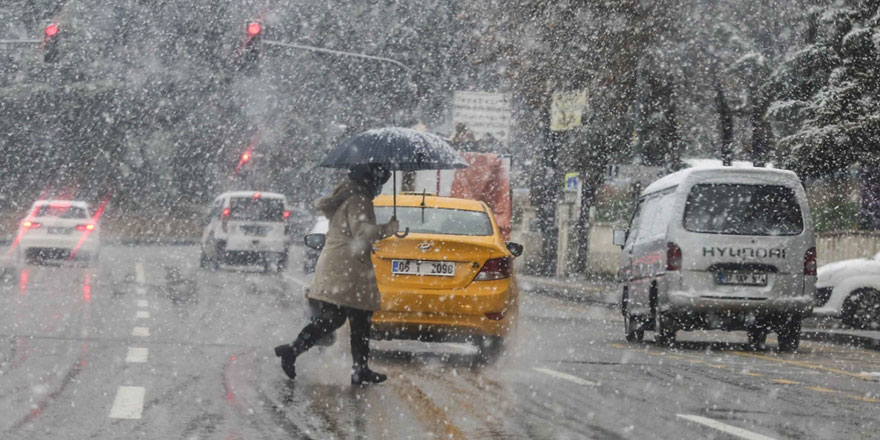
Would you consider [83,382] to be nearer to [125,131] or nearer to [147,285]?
[147,285]

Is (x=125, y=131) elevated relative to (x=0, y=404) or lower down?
elevated

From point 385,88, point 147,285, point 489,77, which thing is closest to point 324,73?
point 385,88

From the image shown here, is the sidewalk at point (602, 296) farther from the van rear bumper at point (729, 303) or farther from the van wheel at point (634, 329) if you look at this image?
the van wheel at point (634, 329)

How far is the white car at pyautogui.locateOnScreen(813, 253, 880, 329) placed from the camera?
59.3 feet

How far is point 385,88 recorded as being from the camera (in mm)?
59500

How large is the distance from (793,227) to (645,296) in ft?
5.68

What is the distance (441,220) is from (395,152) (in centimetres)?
199

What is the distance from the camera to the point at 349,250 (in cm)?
985

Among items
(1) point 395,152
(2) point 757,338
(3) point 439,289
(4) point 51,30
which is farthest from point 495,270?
(4) point 51,30

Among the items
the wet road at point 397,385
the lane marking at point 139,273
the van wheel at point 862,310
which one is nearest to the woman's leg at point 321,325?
the wet road at point 397,385

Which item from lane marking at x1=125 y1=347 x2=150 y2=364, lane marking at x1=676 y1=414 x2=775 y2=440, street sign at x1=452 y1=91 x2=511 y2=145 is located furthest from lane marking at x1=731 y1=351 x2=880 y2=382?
street sign at x1=452 y1=91 x2=511 y2=145

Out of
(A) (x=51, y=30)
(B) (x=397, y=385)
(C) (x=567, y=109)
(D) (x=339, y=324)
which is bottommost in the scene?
(B) (x=397, y=385)

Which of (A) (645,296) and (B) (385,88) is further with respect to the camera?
(B) (385,88)

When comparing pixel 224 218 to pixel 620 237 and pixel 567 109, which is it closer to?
pixel 567 109
